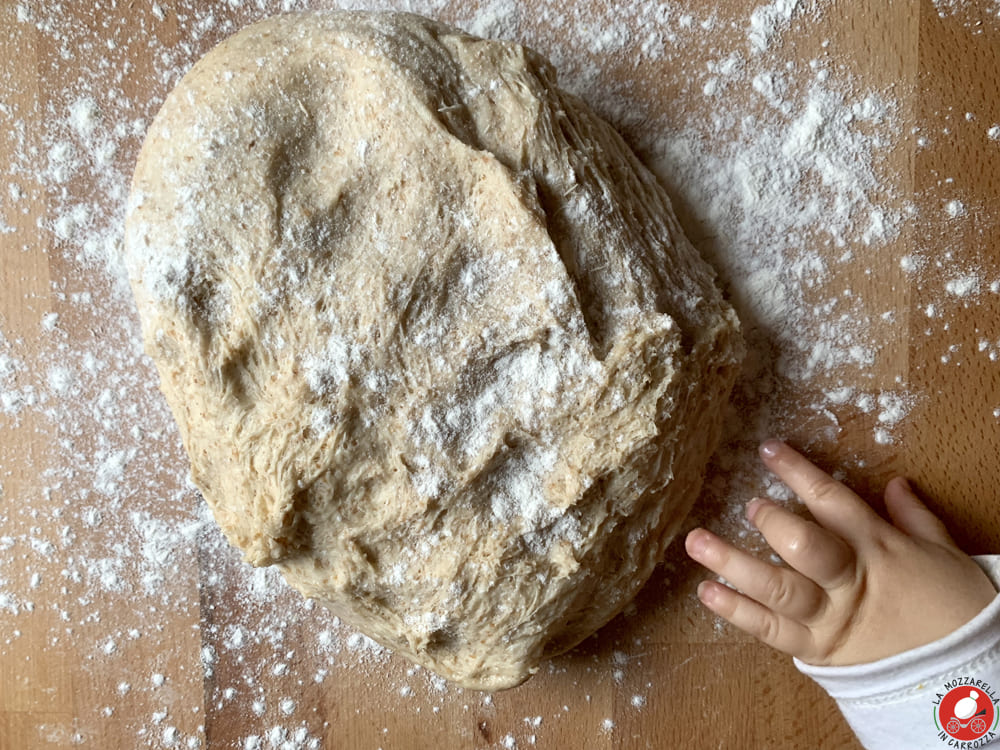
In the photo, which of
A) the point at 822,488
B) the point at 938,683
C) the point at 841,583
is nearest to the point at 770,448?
the point at 822,488

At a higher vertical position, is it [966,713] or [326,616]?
[966,713]

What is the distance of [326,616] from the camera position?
1.13 m

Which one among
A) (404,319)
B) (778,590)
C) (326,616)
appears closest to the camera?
(404,319)

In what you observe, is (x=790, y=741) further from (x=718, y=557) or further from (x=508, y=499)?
(x=508, y=499)

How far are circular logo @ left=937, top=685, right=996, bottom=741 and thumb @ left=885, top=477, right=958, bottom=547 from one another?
0.19 metres

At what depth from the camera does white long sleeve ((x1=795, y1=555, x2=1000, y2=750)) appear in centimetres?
92

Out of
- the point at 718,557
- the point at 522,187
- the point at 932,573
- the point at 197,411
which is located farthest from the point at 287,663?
the point at 932,573

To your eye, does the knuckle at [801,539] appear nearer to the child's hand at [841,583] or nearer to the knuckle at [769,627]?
the child's hand at [841,583]

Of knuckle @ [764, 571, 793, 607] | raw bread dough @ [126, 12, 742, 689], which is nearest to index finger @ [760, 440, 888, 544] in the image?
knuckle @ [764, 571, 793, 607]

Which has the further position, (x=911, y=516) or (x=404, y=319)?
(x=911, y=516)

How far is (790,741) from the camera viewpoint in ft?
3.59

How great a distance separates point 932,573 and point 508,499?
56cm

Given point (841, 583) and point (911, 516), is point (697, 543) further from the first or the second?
point (911, 516)

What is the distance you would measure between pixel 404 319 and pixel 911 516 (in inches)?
29.2
